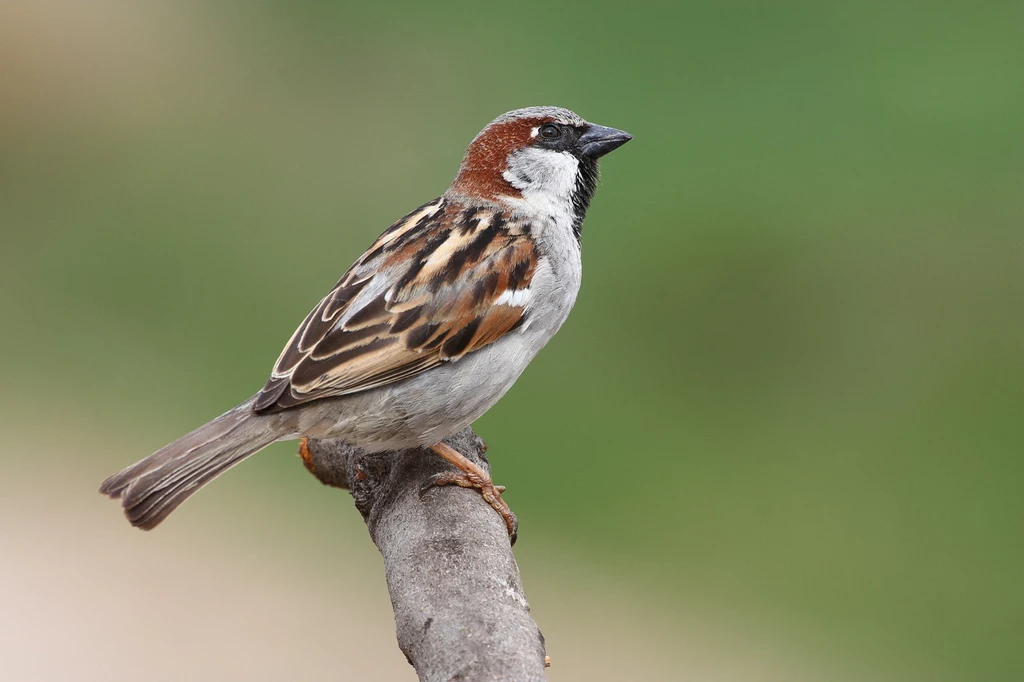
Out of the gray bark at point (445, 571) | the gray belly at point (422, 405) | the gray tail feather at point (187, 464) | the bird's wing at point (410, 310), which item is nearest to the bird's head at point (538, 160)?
the bird's wing at point (410, 310)

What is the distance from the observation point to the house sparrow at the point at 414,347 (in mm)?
2514

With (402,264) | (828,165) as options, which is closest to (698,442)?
(828,165)

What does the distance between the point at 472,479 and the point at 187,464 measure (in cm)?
62

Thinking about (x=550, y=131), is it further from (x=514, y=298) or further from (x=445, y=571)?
(x=445, y=571)

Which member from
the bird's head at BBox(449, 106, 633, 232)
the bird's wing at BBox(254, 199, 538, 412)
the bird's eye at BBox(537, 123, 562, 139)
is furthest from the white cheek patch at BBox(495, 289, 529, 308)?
Answer: the bird's eye at BBox(537, 123, 562, 139)

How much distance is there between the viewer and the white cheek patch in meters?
2.77

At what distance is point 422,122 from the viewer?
6.49 meters

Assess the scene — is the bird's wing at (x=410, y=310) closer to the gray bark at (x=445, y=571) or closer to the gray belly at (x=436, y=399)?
the gray belly at (x=436, y=399)

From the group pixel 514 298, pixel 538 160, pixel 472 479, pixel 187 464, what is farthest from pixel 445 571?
pixel 538 160

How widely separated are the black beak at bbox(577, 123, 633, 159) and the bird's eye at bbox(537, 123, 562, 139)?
0.06 m

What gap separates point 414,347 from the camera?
265 cm

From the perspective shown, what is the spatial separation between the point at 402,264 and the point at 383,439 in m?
0.41

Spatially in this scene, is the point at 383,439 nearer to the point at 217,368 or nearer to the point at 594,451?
the point at 594,451

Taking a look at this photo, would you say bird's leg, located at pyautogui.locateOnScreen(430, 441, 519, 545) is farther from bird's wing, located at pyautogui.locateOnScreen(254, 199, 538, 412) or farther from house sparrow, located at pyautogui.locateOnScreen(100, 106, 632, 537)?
bird's wing, located at pyautogui.locateOnScreen(254, 199, 538, 412)
